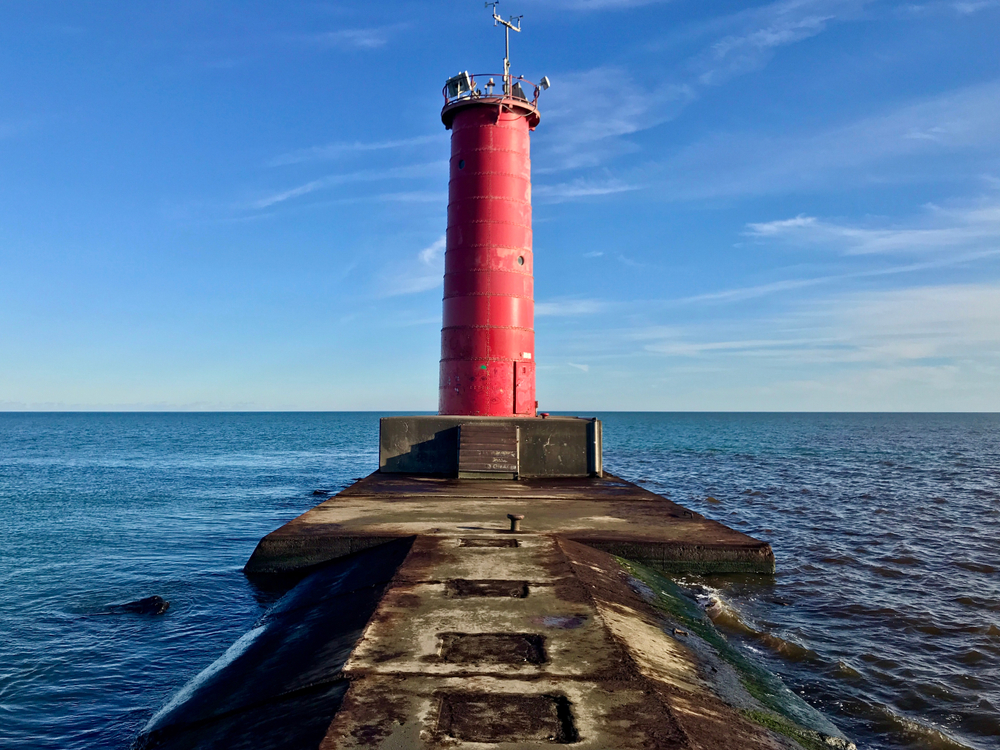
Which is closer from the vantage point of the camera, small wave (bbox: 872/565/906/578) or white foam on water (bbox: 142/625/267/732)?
white foam on water (bbox: 142/625/267/732)

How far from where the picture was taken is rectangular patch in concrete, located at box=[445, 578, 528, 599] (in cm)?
589

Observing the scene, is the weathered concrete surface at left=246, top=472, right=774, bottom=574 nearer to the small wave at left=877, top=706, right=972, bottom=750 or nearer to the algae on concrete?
the algae on concrete

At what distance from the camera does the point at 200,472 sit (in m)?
32.6

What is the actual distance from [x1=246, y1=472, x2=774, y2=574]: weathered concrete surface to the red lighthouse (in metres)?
3.94

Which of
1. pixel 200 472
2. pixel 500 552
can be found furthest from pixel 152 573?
pixel 200 472

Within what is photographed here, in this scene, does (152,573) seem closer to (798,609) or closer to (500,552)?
(500,552)

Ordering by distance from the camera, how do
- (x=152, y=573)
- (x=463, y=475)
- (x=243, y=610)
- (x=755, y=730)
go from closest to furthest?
(x=755, y=730), (x=243, y=610), (x=152, y=573), (x=463, y=475)

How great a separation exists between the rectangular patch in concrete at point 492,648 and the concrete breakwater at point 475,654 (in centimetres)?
2

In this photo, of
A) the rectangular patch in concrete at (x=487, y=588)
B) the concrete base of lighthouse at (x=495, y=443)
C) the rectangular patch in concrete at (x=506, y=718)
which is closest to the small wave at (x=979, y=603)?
the concrete base of lighthouse at (x=495, y=443)

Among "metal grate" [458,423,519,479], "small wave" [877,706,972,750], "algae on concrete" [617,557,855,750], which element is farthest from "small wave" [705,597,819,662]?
"metal grate" [458,423,519,479]

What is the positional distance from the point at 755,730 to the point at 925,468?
36.6 metres

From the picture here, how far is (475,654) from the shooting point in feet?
15.0

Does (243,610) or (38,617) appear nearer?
(243,610)

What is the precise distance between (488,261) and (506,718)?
1315 centimetres
